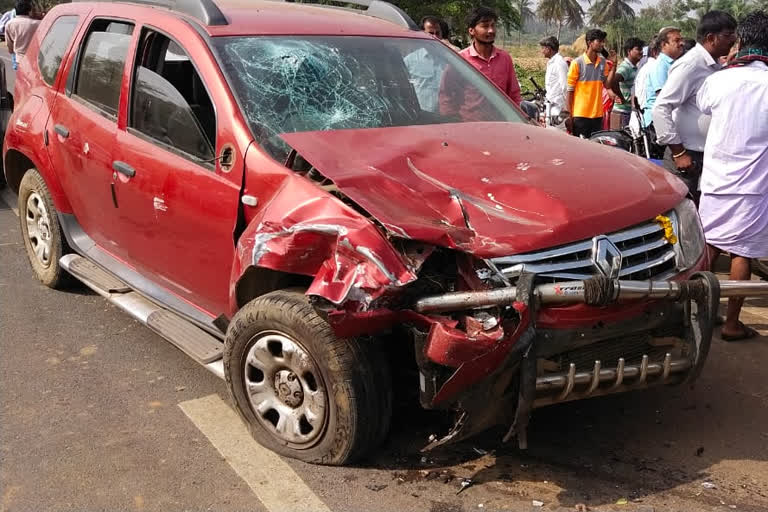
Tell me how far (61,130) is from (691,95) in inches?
165

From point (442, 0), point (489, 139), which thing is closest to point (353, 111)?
point (489, 139)

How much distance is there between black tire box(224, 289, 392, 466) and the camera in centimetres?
311

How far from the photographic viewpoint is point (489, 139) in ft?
Result: 12.8

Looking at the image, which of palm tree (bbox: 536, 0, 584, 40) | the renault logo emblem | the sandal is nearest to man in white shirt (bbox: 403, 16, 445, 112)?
the renault logo emblem

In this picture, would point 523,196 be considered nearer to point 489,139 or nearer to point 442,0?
point 489,139

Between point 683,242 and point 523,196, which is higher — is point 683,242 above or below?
below

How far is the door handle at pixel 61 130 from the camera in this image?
4.89m

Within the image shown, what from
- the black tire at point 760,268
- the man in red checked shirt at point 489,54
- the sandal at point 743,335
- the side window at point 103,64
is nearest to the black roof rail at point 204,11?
the side window at point 103,64

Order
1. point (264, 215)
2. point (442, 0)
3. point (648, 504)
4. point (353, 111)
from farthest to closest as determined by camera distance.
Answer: point (442, 0) < point (353, 111) < point (264, 215) < point (648, 504)

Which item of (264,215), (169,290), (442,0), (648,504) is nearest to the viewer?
(648,504)

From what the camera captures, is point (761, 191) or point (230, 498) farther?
point (761, 191)

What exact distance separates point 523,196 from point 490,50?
4.09 meters

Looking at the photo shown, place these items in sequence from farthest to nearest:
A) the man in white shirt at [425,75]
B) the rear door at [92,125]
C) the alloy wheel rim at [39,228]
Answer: the alloy wheel rim at [39,228] → the rear door at [92,125] → the man in white shirt at [425,75]

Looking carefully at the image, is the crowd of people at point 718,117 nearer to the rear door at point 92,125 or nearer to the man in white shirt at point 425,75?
the man in white shirt at point 425,75
